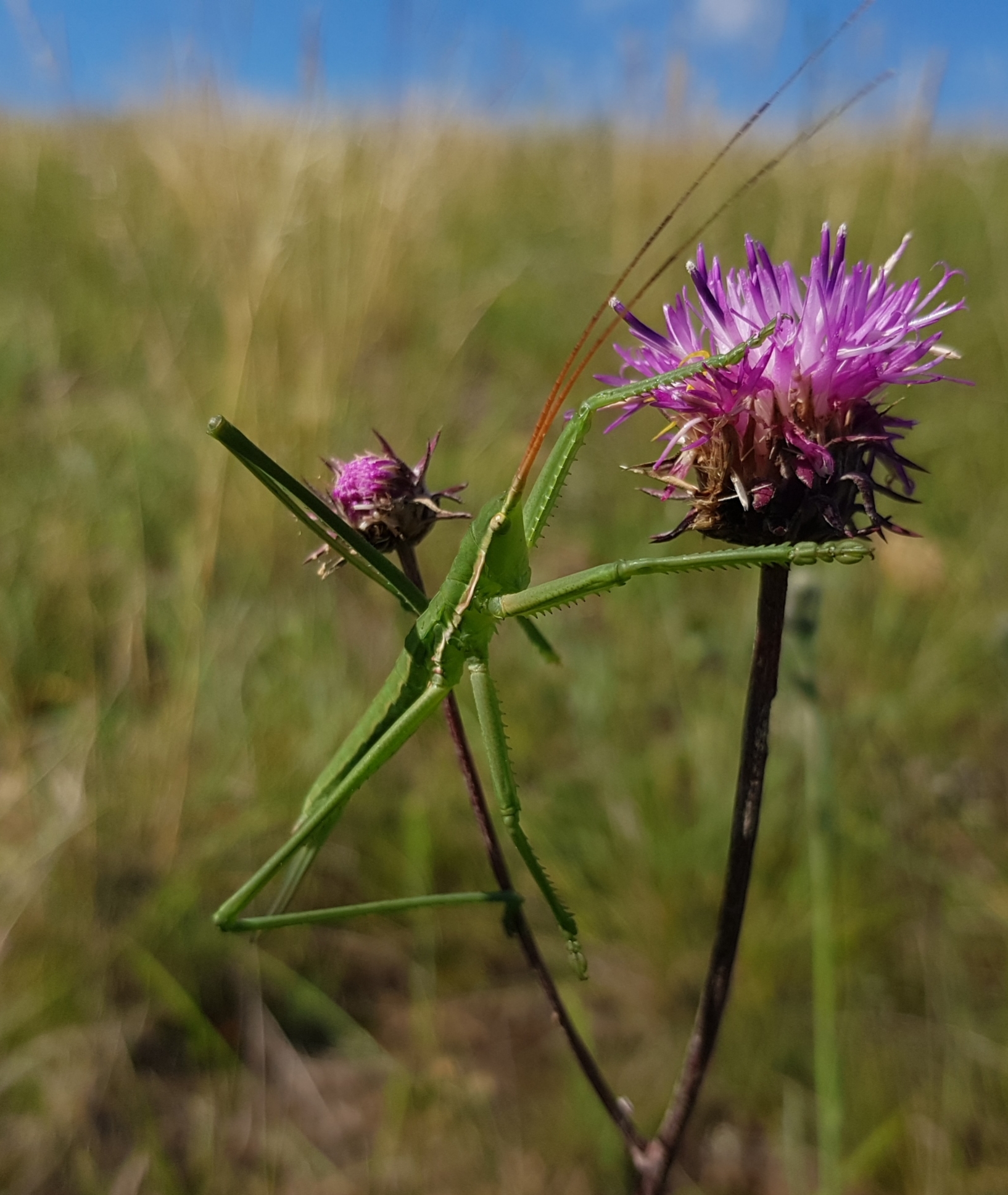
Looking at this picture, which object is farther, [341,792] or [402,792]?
[402,792]

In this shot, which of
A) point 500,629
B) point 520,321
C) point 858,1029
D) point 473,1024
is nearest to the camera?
point 858,1029

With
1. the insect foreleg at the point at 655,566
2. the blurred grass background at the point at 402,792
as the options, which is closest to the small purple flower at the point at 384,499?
the insect foreleg at the point at 655,566

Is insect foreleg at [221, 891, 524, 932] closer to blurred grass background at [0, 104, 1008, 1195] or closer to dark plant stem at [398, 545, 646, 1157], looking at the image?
dark plant stem at [398, 545, 646, 1157]

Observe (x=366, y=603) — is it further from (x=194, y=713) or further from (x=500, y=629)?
(x=194, y=713)

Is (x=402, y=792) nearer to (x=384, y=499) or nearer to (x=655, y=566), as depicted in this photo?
(x=384, y=499)

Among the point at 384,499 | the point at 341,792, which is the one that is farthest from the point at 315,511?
the point at 341,792

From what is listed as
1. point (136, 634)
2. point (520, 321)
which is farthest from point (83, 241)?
point (136, 634)
